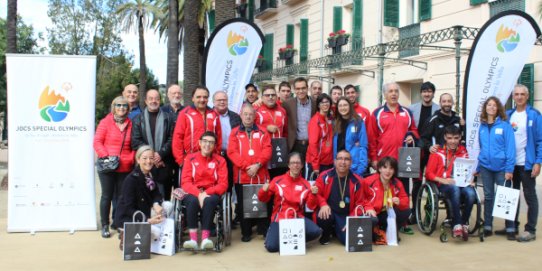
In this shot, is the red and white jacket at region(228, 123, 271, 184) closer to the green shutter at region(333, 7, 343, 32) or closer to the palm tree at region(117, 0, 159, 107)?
the green shutter at region(333, 7, 343, 32)

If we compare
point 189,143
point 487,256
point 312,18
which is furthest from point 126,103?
point 312,18

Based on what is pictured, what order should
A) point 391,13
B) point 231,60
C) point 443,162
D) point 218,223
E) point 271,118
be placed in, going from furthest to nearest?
1. point 391,13
2. point 231,60
3. point 271,118
4. point 443,162
5. point 218,223

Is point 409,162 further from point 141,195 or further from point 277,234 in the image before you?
point 141,195

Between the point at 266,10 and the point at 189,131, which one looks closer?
the point at 189,131

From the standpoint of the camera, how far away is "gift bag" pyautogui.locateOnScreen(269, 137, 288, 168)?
6723mm

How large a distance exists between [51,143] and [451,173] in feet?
16.7

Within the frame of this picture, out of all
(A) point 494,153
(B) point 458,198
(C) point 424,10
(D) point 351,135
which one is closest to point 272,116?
(D) point 351,135

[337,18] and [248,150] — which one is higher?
[337,18]

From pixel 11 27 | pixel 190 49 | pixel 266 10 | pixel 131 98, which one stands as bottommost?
pixel 131 98

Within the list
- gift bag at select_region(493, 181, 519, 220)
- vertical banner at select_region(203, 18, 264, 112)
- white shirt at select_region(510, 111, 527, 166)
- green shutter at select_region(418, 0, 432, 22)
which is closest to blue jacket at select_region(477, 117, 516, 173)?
white shirt at select_region(510, 111, 527, 166)

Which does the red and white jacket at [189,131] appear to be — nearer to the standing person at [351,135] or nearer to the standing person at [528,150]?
the standing person at [351,135]

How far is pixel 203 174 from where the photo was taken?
6.25 meters

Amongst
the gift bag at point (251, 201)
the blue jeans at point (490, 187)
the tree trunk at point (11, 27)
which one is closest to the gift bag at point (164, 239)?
the gift bag at point (251, 201)

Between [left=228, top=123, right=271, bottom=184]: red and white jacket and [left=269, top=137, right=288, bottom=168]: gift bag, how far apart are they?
115 mm
